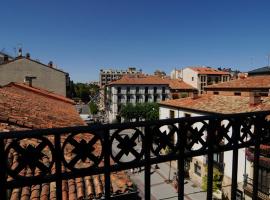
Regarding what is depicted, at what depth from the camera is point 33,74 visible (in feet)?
96.3

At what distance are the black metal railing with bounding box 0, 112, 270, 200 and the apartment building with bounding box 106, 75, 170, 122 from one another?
50.2 meters

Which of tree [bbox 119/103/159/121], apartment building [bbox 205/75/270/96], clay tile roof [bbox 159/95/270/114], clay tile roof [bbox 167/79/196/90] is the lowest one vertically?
tree [bbox 119/103/159/121]

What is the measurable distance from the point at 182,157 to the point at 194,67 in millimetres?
67887

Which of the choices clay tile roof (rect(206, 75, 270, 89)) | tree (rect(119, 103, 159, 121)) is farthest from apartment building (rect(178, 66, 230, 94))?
clay tile roof (rect(206, 75, 270, 89))

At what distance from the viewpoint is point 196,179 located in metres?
21.4

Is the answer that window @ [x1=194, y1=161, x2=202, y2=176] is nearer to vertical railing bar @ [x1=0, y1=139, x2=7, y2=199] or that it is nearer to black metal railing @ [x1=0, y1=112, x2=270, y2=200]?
black metal railing @ [x1=0, y1=112, x2=270, y2=200]

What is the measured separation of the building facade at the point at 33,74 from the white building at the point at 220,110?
1243 cm

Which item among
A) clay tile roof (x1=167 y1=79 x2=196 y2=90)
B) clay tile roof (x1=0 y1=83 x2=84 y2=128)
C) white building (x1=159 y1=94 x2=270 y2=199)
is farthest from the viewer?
clay tile roof (x1=167 y1=79 x2=196 y2=90)

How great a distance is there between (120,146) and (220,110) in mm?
17660

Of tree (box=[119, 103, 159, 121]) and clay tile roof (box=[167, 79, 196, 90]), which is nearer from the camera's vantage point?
tree (box=[119, 103, 159, 121])

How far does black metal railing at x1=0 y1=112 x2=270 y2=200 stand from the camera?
134 cm

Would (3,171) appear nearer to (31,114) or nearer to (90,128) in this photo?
(90,128)

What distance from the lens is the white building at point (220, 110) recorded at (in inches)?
650

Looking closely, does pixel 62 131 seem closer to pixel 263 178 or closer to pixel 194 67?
pixel 263 178
